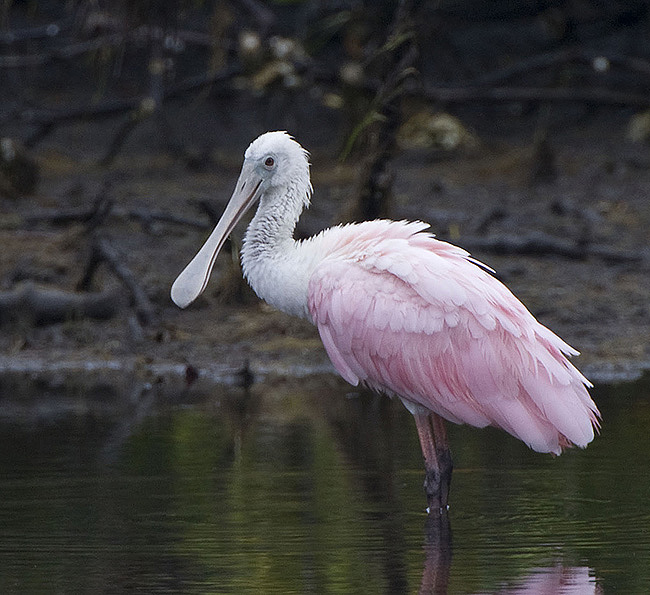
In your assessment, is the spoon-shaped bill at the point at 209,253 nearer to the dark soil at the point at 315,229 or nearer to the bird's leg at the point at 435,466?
the bird's leg at the point at 435,466

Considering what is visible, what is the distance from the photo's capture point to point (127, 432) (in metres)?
7.36

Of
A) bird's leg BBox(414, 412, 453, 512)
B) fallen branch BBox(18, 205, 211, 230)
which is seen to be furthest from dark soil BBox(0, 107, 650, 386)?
bird's leg BBox(414, 412, 453, 512)

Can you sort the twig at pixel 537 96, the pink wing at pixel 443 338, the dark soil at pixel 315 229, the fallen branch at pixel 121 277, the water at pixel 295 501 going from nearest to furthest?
the water at pixel 295 501 → the pink wing at pixel 443 338 → the dark soil at pixel 315 229 → the fallen branch at pixel 121 277 → the twig at pixel 537 96

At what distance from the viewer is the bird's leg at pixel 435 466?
18.5ft

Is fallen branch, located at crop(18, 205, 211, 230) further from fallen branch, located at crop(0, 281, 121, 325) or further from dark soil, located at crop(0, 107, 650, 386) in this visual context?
fallen branch, located at crop(0, 281, 121, 325)

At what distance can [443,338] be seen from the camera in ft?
18.9

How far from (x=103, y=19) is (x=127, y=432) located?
5939 millimetres

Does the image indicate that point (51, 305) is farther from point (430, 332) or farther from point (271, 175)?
point (430, 332)

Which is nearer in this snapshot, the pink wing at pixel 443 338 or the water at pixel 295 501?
the water at pixel 295 501

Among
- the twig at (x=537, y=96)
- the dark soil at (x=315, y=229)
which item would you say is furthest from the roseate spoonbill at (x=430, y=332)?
the twig at (x=537, y=96)

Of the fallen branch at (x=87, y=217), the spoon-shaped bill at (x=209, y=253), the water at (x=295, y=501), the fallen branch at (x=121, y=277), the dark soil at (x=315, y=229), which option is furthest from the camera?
the fallen branch at (x=87, y=217)

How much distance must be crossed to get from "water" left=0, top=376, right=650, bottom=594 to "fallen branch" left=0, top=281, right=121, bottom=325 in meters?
1.38

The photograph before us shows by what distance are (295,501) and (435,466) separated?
523mm

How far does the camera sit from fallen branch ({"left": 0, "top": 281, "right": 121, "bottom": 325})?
963 cm
